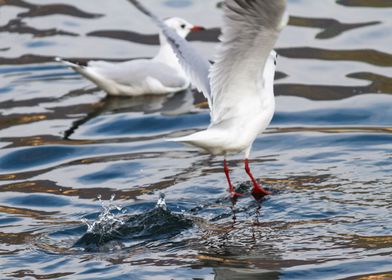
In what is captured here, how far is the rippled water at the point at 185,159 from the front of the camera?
7.05 meters

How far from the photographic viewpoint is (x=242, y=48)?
7430mm

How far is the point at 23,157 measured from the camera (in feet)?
32.5

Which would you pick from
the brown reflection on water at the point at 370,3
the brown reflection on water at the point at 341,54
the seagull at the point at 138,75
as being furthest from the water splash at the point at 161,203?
the brown reflection on water at the point at 370,3

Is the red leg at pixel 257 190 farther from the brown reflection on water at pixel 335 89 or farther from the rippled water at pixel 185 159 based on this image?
the brown reflection on water at pixel 335 89

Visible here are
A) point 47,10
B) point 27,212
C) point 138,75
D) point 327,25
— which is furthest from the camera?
point 47,10

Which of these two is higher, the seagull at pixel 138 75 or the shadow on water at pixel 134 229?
the seagull at pixel 138 75

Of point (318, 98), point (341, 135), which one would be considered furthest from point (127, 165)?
point (318, 98)

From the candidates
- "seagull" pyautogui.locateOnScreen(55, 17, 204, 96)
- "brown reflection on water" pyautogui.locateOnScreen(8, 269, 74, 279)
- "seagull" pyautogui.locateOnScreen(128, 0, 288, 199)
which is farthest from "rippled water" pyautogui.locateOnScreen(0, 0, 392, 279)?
"seagull" pyautogui.locateOnScreen(128, 0, 288, 199)

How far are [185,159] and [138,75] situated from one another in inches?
101

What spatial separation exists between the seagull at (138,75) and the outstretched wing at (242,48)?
3.82 metres

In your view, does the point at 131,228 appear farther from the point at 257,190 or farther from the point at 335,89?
the point at 335,89

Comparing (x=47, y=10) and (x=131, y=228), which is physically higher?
(x=47, y=10)

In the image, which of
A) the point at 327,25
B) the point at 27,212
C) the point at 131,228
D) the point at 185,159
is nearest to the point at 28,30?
the point at 327,25

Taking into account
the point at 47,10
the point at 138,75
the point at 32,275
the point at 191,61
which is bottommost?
the point at 32,275
